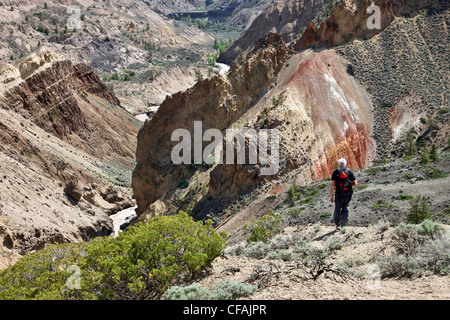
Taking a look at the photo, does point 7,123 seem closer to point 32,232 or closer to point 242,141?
point 32,232

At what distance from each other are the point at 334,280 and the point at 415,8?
145 ft

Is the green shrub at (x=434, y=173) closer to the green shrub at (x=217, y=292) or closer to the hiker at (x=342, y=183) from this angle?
the hiker at (x=342, y=183)

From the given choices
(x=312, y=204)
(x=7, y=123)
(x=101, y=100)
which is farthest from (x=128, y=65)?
(x=312, y=204)

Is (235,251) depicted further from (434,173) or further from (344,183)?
(434,173)

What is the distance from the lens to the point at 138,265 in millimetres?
9750

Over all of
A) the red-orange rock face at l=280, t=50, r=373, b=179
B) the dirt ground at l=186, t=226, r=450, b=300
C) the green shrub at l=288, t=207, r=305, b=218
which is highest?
the red-orange rock face at l=280, t=50, r=373, b=179

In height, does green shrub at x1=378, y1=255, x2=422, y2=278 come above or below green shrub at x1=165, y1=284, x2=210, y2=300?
above

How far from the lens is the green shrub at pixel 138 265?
9828 mm

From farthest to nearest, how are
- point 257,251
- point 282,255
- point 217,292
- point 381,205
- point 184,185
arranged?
point 184,185, point 381,205, point 257,251, point 282,255, point 217,292

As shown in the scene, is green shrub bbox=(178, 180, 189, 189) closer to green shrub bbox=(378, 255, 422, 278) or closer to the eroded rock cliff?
the eroded rock cliff

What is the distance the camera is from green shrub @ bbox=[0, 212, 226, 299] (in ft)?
32.2

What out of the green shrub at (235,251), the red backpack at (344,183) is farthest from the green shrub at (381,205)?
the green shrub at (235,251)

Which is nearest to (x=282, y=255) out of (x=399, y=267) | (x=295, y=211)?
(x=399, y=267)

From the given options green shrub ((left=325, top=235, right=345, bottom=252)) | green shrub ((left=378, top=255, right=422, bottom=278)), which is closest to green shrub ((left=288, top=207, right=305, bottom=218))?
green shrub ((left=325, top=235, right=345, bottom=252))
